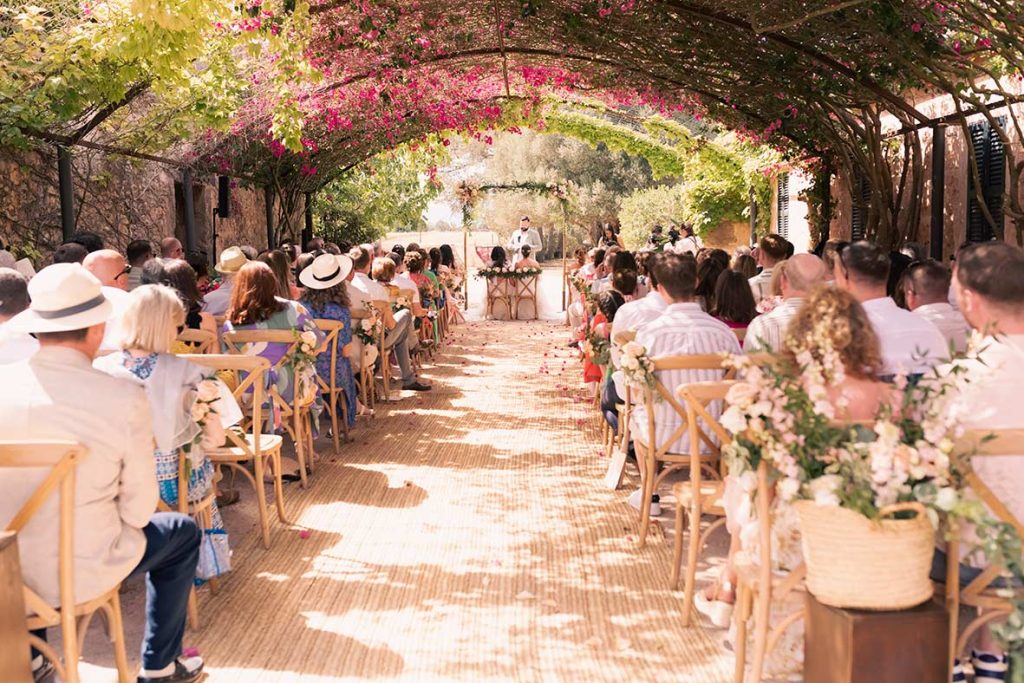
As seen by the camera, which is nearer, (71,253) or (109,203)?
(71,253)

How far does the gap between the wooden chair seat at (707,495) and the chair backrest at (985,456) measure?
46.0 inches

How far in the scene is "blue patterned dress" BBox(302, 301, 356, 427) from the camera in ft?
23.2

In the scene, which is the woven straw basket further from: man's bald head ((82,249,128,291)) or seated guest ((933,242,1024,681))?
man's bald head ((82,249,128,291))

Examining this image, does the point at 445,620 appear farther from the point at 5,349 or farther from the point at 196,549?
the point at 5,349

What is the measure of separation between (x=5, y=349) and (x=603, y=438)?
14.8 feet

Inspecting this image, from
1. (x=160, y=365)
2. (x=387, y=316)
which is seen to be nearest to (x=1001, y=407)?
(x=160, y=365)

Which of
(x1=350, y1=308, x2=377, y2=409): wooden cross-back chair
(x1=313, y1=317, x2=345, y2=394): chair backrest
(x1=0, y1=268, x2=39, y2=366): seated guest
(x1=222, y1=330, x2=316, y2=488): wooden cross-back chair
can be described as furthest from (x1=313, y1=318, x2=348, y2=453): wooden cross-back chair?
(x1=0, y1=268, x2=39, y2=366): seated guest

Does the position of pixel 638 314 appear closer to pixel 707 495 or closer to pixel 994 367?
pixel 707 495

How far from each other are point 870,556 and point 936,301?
287 centimetres

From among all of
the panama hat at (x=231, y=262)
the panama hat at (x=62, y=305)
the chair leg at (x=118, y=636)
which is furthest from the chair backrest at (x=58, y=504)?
the panama hat at (x=231, y=262)

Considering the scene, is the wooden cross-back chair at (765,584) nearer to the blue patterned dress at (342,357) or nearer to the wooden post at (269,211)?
the blue patterned dress at (342,357)

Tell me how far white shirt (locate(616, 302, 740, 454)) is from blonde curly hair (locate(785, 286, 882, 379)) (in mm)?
1543

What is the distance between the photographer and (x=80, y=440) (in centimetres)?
280

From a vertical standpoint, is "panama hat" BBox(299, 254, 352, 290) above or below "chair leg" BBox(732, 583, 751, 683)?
above
